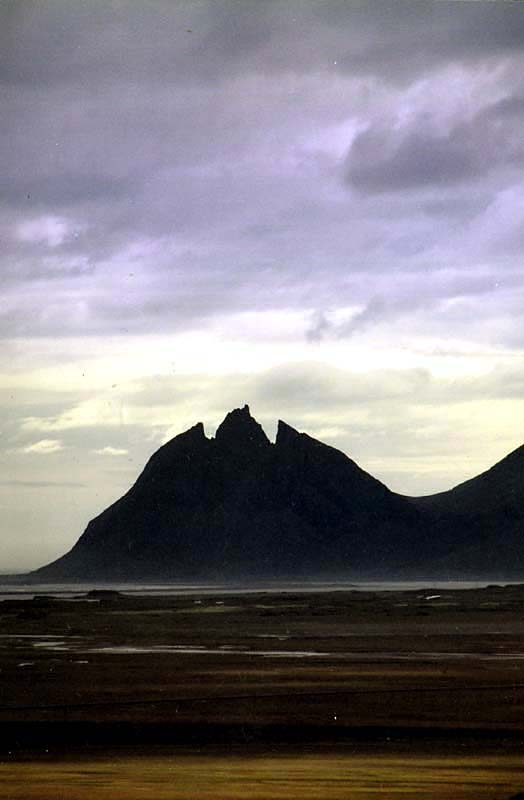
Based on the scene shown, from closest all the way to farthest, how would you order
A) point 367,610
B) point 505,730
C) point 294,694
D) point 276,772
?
point 276,772, point 505,730, point 294,694, point 367,610

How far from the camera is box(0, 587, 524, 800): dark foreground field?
723 inches

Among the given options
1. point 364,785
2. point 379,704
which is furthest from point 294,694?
point 364,785

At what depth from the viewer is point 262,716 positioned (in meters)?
25.8

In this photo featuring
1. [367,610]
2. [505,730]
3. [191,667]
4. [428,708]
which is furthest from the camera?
[367,610]

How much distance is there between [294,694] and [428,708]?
3.52 meters

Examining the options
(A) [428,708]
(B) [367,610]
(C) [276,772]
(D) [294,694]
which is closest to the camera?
(C) [276,772]

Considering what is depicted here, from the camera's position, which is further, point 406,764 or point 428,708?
point 428,708

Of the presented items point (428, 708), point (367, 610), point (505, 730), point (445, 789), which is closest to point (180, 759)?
point (445, 789)

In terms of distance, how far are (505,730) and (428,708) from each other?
11.7ft

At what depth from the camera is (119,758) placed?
66.7ft

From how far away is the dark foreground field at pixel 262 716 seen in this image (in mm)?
18375

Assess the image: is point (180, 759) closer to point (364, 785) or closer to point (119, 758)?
point (119, 758)

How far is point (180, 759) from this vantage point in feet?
66.9

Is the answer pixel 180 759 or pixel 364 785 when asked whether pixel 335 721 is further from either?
pixel 364 785
